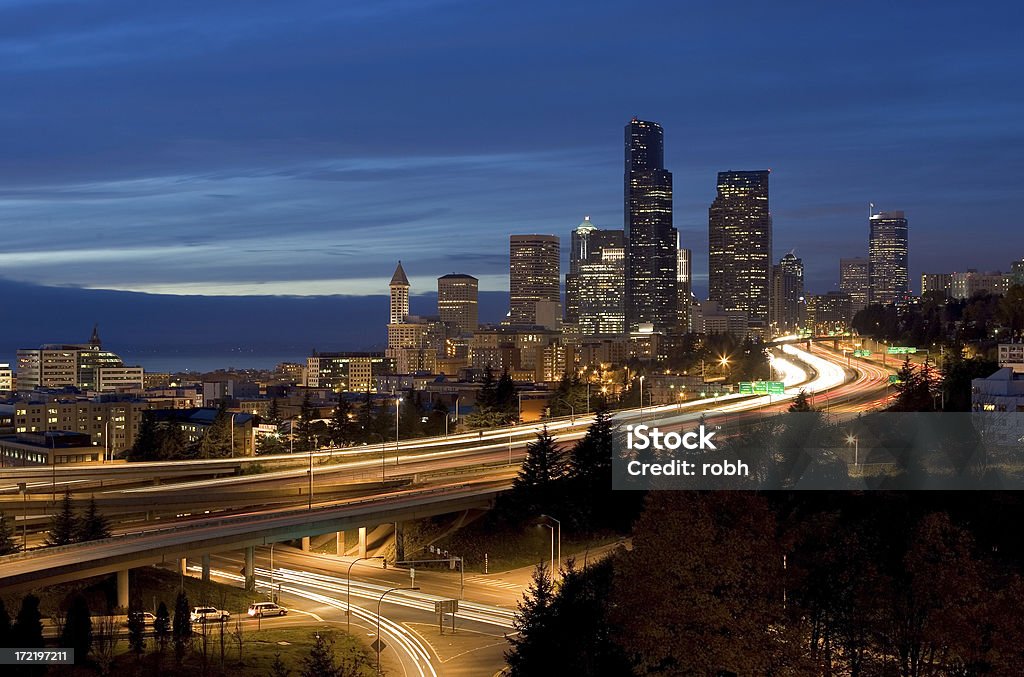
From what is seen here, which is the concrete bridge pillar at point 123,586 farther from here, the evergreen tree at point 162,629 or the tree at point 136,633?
the evergreen tree at point 162,629

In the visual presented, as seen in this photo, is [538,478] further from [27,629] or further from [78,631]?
[27,629]

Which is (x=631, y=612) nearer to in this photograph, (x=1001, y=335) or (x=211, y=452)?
(x=211, y=452)

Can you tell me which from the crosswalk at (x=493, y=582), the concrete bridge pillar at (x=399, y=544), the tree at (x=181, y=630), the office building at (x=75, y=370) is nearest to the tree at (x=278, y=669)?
the tree at (x=181, y=630)

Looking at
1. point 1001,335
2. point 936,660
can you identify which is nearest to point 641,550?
point 936,660

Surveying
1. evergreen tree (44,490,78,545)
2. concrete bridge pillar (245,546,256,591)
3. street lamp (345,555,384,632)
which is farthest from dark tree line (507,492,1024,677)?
evergreen tree (44,490,78,545)

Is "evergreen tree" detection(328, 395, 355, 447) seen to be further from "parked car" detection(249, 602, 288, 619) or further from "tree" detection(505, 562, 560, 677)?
"tree" detection(505, 562, 560, 677)

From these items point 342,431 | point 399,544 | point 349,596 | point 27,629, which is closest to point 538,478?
point 399,544
